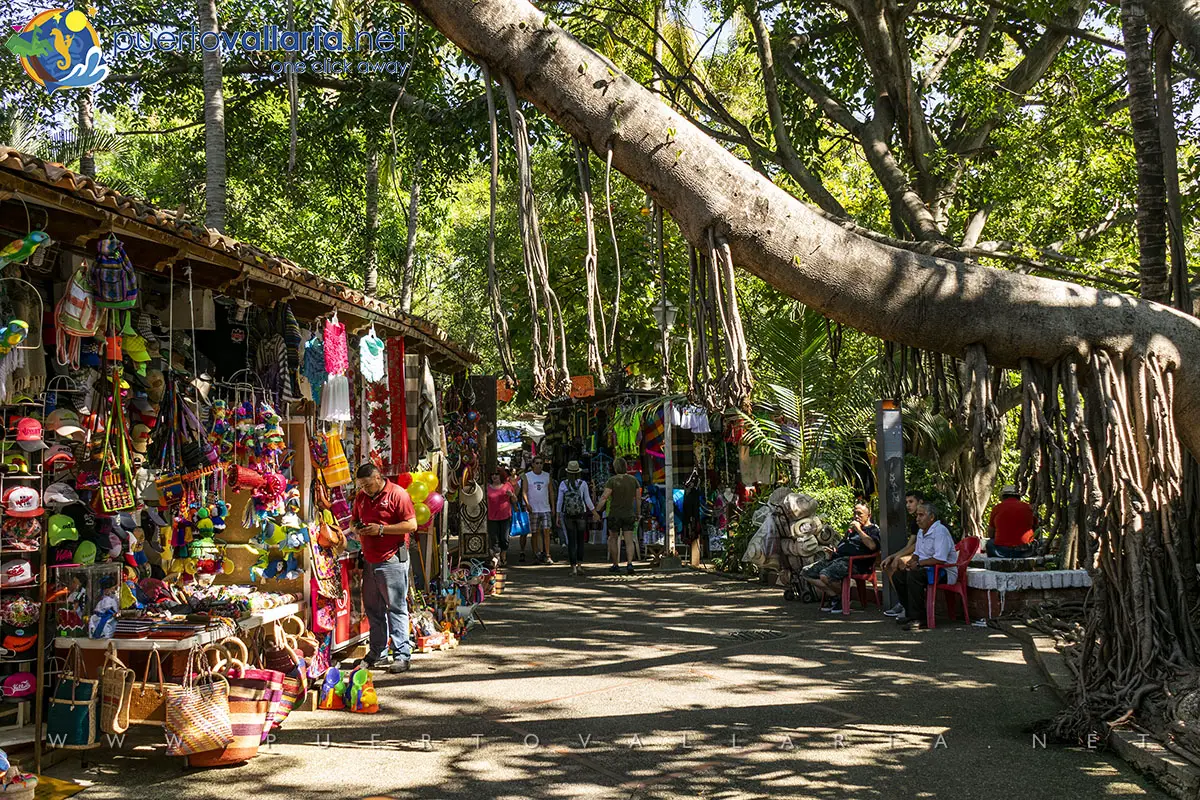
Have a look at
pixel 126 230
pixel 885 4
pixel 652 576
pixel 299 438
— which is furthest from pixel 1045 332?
pixel 652 576

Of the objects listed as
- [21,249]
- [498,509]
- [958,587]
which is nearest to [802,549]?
[958,587]

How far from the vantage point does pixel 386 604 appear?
8.60 meters

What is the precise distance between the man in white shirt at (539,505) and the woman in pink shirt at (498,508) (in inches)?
60.2

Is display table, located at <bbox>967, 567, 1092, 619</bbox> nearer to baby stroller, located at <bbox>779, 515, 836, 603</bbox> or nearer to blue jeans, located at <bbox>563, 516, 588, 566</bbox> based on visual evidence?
baby stroller, located at <bbox>779, 515, 836, 603</bbox>

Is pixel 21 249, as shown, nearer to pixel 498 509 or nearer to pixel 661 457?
pixel 498 509

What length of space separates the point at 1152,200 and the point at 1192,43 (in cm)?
128

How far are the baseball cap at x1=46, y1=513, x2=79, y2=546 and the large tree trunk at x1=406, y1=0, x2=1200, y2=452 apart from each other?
3.49 metres

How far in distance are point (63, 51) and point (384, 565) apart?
9.66 metres

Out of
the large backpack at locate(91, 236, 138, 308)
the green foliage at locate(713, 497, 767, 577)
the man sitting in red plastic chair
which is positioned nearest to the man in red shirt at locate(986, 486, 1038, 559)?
the man sitting in red plastic chair

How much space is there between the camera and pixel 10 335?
5.13m

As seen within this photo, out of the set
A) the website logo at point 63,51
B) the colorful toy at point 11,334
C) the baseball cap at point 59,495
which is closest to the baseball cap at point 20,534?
the baseball cap at point 59,495

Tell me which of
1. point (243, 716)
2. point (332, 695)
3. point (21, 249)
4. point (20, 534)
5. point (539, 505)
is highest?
point (21, 249)

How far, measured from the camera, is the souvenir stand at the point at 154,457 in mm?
5590

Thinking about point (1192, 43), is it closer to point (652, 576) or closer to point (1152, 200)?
point (1152, 200)
